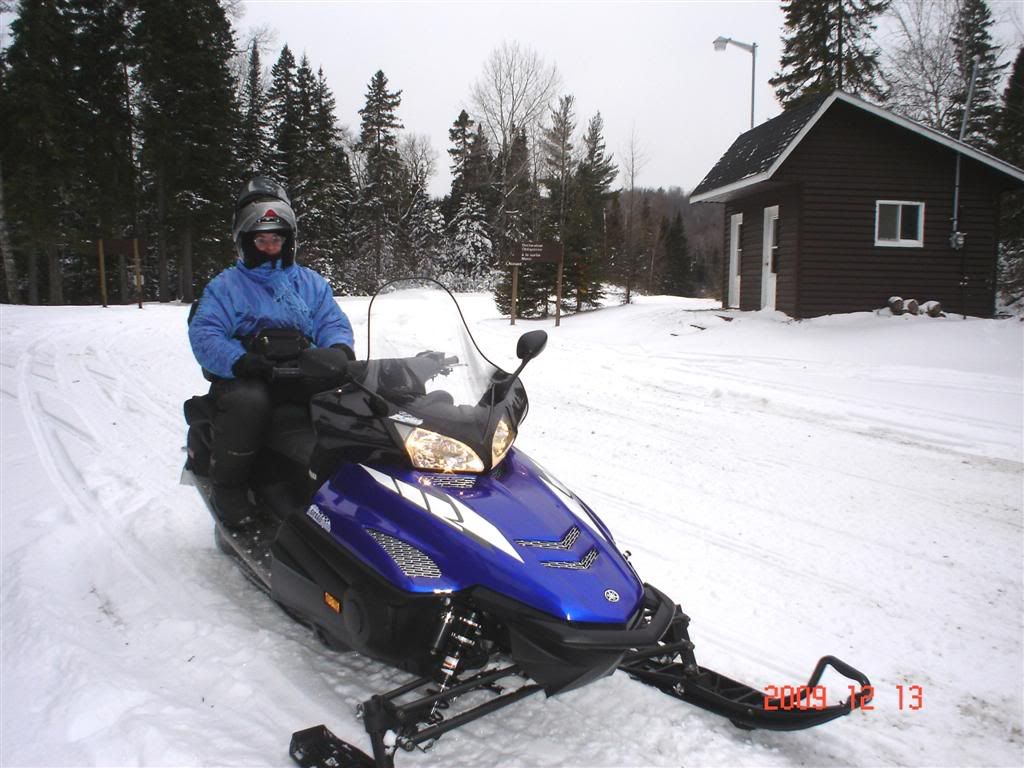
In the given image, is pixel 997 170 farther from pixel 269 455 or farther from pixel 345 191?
pixel 345 191

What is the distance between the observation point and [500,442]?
2.30m

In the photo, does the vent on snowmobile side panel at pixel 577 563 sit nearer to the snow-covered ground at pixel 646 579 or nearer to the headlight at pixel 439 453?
the headlight at pixel 439 453

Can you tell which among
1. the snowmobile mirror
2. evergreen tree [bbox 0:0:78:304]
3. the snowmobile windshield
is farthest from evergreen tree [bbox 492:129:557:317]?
the snowmobile mirror

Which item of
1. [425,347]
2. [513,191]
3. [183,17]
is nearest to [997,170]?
[425,347]

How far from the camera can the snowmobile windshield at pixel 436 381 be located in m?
2.21

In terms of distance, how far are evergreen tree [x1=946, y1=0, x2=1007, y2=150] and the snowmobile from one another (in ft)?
89.8

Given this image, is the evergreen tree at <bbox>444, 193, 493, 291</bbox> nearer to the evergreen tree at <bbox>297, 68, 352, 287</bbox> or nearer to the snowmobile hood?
the evergreen tree at <bbox>297, 68, 352, 287</bbox>

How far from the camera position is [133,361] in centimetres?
893

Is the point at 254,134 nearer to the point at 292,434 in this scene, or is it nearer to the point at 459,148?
the point at 459,148

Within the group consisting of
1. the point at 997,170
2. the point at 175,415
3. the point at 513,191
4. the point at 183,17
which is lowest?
the point at 175,415

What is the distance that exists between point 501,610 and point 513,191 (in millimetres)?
31899

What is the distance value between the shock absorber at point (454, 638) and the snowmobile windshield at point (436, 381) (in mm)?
466

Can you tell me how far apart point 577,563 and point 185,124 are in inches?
1101
